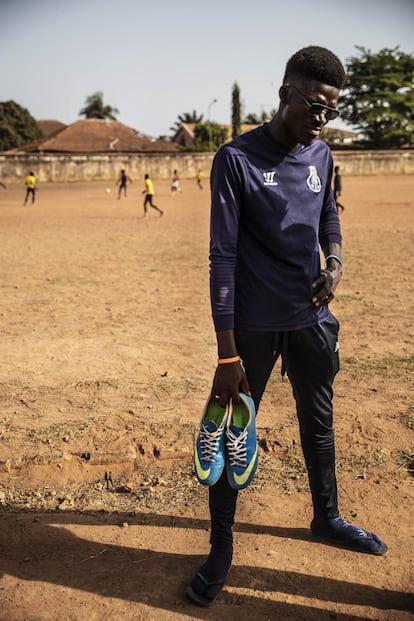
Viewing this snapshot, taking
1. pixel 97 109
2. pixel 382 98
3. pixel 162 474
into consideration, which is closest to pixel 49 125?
pixel 97 109

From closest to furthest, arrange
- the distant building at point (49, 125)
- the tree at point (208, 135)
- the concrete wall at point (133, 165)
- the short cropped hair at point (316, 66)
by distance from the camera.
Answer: the short cropped hair at point (316, 66)
the concrete wall at point (133, 165)
the tree at point (208, 135)
the distant building at point (49, 125)

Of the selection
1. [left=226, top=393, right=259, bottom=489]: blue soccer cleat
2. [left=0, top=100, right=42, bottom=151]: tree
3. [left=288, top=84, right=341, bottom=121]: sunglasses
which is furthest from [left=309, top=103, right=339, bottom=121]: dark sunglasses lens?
[left=0, top=100, right=42, bottom=151]: tree

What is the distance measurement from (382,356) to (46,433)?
306 cm

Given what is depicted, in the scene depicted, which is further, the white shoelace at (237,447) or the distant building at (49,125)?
the distant building at (49,125)

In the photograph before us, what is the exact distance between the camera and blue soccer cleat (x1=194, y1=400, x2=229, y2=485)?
2.59 m

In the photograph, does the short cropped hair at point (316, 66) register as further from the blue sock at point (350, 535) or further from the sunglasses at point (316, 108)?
the blue sock at point (350, 535)

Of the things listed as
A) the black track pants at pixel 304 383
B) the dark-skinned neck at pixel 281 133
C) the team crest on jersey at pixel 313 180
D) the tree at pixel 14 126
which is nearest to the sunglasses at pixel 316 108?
the dark-skinned neck at pixel 281 133

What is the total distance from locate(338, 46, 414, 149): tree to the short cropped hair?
5842 centimetres

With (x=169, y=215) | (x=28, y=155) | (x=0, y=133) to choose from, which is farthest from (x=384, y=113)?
(x=169, y=215)

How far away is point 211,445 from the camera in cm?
259

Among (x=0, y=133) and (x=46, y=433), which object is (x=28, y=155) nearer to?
(x=0, y=133)

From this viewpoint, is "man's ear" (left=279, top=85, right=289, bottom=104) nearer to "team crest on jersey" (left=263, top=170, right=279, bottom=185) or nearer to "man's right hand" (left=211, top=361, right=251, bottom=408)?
"team crest on jersey" (left=263, top=170, right=279, bottom=185)

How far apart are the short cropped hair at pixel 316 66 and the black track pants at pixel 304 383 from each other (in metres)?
0.96

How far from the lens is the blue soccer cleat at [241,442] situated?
8.52 ft
